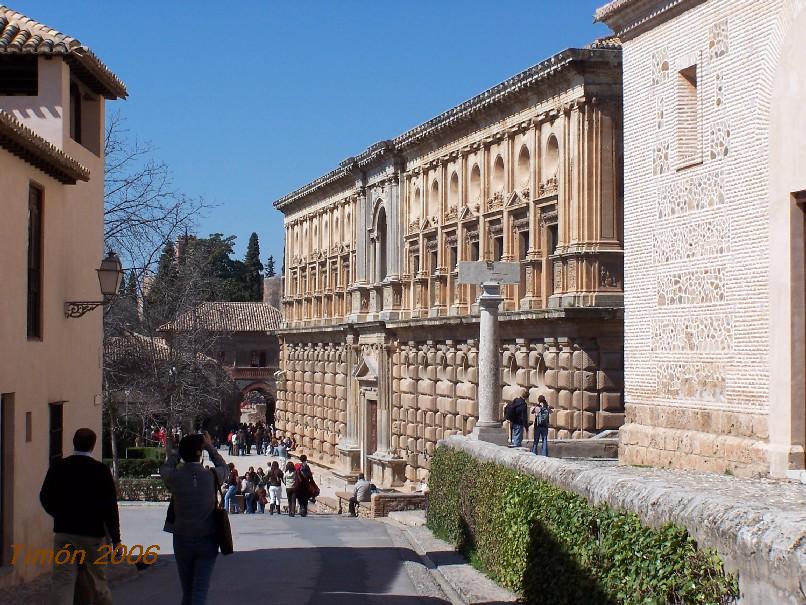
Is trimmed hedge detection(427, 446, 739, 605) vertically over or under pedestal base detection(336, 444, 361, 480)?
over

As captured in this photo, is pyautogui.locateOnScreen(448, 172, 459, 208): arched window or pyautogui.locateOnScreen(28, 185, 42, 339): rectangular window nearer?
pyautogui.locateOnScreen(28, 185, 42, 339): rectangular window

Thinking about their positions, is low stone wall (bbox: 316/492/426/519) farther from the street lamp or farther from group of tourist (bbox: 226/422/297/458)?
group of tourist (bbox: 226/422/297/458)

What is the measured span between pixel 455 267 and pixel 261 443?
1211 inches

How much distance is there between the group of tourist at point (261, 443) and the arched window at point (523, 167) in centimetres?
3010

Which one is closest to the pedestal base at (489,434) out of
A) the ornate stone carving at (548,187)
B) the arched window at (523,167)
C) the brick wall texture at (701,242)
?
the brick wall texture at (701,242)

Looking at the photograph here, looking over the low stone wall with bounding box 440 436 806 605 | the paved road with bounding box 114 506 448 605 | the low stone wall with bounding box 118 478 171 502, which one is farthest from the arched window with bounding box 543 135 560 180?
the low stone wall with bounding box 440 436 806 605

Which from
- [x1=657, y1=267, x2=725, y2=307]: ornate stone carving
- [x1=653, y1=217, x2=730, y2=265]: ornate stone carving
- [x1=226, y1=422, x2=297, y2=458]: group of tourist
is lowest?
[x1=226, y1=422, x2=297, y2=458]: group of tourist

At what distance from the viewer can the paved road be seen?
1464 centimetres

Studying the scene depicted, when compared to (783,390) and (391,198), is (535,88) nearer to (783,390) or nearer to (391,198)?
(391,198)

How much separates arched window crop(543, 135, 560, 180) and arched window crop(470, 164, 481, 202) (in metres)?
4.67

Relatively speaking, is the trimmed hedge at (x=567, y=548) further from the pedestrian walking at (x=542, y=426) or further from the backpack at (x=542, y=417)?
the backpack at (x=542, y=417)

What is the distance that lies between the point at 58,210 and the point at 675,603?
11251 mm

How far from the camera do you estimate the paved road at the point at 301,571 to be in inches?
576

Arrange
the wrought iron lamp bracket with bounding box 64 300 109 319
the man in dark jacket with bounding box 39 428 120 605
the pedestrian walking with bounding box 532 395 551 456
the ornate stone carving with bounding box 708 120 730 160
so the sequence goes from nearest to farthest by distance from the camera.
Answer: the man in dark jacket with bounding box 39 428 120 605 → the ornate stone carving with bounding box 708 120 730 160 → the wrought iron lamp bracket with bounding box 64 300 109 319 → the pedestrian walking with bounding box 532 395 551 456
